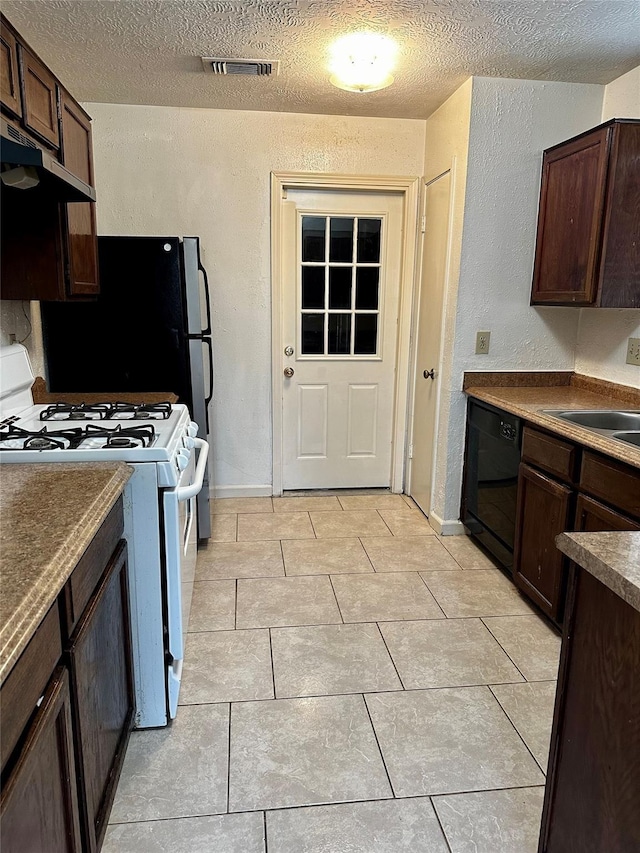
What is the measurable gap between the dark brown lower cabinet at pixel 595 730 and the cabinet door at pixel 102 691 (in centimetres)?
101

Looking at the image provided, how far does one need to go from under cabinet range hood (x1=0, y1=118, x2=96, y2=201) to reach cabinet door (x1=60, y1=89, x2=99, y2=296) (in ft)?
0.93

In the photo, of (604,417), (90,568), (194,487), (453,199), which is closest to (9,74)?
(194,487)

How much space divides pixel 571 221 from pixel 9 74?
2377 mm

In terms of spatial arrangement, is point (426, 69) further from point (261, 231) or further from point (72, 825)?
point (72, 825)

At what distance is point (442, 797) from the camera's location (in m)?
1.58

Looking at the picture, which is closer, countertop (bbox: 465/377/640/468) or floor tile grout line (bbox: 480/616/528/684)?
countertop (bbox: 465/377/640/468)

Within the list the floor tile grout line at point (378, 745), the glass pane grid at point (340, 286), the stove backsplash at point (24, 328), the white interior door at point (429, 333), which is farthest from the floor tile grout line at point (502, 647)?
the stove backsplash at point (24, 328)

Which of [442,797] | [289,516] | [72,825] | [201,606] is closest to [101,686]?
[72,825]

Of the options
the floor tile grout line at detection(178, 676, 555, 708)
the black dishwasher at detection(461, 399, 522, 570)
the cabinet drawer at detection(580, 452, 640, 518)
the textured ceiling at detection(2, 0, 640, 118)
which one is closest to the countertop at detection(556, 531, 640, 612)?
the cabinet drawer at detection(580, 452, 640, 518)

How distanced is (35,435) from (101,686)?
82 cm

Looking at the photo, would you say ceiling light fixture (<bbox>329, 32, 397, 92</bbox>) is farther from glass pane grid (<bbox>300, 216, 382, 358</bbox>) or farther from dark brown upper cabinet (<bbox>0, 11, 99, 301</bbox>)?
dark brown upper cabinet (<bbox>0, 11, 99, 301</bbox>)

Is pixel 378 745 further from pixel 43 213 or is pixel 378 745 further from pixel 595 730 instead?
pixel 43 213

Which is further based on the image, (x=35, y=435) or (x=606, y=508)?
(x=606, y=508)

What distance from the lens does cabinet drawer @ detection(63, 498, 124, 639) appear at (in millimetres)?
1129
